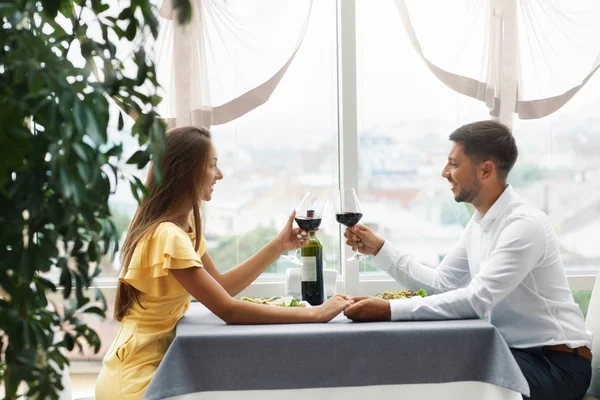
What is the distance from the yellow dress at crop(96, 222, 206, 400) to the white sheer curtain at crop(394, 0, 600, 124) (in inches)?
66.8

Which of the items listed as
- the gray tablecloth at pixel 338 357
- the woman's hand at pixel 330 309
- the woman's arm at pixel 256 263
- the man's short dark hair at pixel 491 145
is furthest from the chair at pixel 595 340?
the woman's arm at pixel 256 263

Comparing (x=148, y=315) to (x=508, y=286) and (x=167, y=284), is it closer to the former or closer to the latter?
(x=167, y=284)

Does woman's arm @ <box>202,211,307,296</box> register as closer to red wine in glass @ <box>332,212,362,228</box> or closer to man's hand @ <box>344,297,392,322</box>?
red wine in glass @ <box>332,212,362,228</box>

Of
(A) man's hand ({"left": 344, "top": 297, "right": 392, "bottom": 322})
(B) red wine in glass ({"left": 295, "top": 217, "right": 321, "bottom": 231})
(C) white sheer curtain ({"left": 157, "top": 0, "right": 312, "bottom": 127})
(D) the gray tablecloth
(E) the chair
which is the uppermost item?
(C) white sheer curtain ({"left": 157, "top": 0, "right": 312, "bottom": 127})

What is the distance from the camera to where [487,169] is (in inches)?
106

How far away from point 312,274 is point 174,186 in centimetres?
60

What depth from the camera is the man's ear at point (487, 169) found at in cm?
270

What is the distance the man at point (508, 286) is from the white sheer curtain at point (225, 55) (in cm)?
101

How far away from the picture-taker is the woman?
218cm

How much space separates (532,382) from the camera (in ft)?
7.84

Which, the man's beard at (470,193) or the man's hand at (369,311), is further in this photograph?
the man's beard at (470,193)

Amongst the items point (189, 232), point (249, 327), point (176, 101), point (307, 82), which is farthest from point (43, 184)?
point (307, 82)

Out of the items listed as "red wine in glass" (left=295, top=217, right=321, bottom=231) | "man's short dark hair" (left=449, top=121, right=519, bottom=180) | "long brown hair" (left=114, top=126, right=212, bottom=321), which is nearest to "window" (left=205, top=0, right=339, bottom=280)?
"red wine in glass" (left=295, top=217, right=321, bottom=231)

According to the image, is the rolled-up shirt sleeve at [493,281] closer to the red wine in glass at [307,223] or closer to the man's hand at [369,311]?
the man's hand at [369,311]
